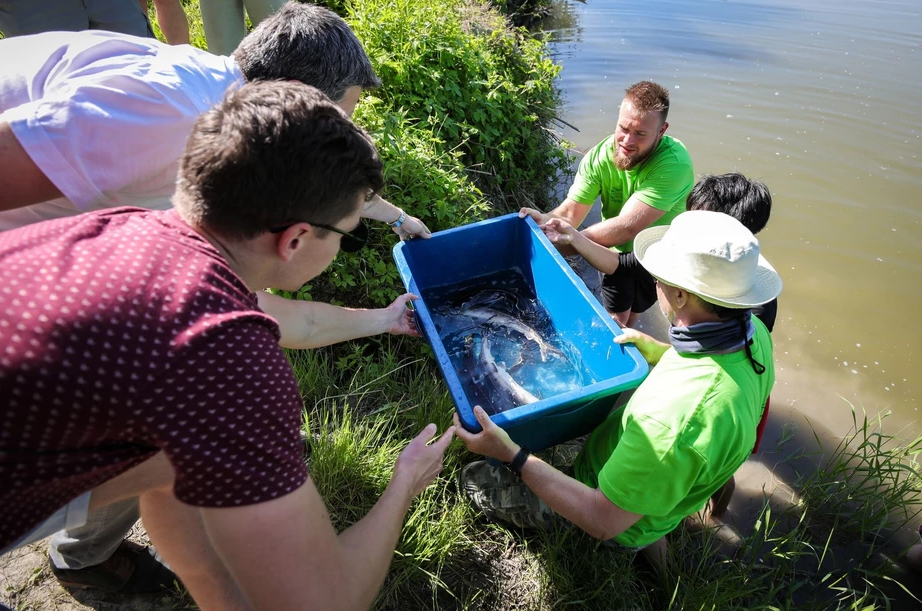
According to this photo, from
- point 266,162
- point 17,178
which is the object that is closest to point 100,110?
point 17,178

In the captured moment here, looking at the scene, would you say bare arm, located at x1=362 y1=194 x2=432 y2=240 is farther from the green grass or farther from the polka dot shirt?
the polka dot shirt

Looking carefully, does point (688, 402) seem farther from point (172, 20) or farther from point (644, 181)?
point (172, 20)

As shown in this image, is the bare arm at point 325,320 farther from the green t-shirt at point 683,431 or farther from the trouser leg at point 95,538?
the green t-shirt at point 683,431

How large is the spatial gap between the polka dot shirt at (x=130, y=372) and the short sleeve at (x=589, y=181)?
2.81 m

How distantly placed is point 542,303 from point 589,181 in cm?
92

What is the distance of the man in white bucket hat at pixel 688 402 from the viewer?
172cm

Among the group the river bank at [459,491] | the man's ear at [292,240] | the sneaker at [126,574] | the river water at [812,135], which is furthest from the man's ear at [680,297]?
the river water at [812,135]

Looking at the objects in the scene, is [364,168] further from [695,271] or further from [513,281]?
[513,281]

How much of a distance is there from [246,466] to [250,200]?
23.0 inches

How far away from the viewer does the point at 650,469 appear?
68.7 inches

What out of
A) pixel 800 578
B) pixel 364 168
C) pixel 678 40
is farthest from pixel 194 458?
pixel 678 40

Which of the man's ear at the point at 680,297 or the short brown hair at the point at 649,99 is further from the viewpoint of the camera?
the short brown hair at the point at 649,99

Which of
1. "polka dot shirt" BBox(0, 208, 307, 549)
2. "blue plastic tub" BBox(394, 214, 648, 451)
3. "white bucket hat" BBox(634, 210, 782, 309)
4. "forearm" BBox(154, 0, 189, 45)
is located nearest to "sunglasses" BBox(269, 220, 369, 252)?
"polka dot shirt" BBox(0, 208, 307, 549)

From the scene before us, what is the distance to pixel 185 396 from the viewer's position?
1000 millimetres
